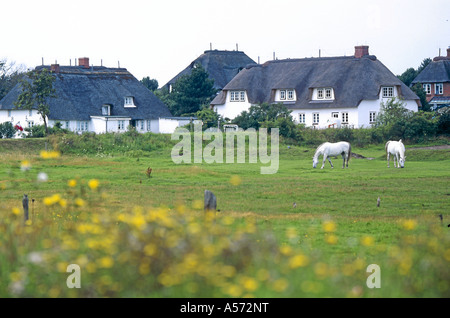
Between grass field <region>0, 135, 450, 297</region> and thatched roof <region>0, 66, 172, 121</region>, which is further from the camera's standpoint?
thatched roof <region>0, 66, 172, 121</region>

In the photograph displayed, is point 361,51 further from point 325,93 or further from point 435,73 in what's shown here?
point 435,73

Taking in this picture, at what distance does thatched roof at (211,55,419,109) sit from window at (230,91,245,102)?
0.55m

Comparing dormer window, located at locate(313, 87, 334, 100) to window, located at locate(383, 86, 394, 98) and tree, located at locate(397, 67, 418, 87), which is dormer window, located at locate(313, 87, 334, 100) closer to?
window, located at locate(383, 86, 394, 98)

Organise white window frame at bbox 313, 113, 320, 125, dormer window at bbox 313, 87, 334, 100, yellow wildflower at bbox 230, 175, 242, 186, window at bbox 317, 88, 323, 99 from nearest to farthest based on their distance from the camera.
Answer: yellow wildflower at bbox 230, 175, 242, 186 → white window frame at bbox 313, 113, 320, 125 → dormer window at bbox 313, 87, 334, 100 → window at bbox 317, 88, 323, 99

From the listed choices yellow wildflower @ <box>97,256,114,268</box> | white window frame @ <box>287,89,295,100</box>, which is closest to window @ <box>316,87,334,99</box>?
white window frame @ <box>287,89,295,100</box>

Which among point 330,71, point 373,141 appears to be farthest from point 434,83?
point 373,141

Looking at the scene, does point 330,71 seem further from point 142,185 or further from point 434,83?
point 142,185

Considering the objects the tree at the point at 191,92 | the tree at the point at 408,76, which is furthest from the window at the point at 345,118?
the tree at the point at 408,76

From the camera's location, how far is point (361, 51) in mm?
66812

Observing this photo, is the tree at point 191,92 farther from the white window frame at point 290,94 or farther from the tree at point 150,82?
the tree at point 150,82

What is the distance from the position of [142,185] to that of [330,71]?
41084mm

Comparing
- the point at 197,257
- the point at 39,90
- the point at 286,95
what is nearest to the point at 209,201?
the point at 197,257

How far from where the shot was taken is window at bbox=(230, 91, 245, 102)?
218 feet

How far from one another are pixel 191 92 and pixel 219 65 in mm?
12987
